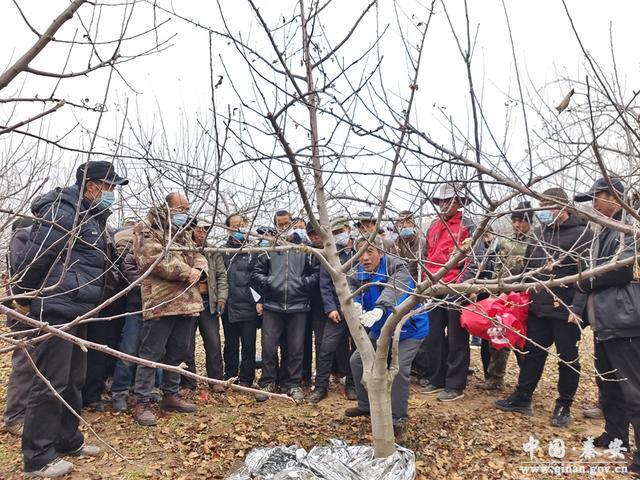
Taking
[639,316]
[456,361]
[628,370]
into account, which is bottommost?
[456,361]

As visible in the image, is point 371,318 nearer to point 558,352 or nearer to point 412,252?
point 412,252

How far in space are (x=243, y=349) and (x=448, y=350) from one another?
88.9 inches

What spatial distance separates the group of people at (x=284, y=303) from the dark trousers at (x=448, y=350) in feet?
0.05

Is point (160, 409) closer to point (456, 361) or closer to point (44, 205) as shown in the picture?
point (44, 205)

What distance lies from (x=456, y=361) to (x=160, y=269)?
3053 millimetres

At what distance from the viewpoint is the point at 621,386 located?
3170 millimetres

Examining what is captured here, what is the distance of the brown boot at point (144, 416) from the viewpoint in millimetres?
3969

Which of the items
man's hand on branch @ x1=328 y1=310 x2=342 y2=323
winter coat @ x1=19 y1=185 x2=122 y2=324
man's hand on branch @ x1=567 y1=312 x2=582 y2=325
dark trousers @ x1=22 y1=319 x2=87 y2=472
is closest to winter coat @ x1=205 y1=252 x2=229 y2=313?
man's hand on branch @ x1=328 y1=310 x2=342 y2=323

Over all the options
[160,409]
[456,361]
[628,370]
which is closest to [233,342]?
[160,409]

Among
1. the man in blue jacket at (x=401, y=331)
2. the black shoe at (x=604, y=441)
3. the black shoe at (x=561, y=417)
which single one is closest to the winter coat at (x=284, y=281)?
the man in blue jacket at (x=401, y=331)

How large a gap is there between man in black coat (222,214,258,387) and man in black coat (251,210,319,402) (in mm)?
126

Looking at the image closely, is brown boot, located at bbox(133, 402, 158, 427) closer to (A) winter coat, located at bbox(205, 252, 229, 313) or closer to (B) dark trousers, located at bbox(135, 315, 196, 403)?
(B) dark trousers, located at bbox(135, 315, 196, 403)

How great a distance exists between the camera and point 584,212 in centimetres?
178

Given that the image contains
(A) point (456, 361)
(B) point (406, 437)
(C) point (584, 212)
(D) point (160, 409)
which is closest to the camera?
(C) point (584, 212)
